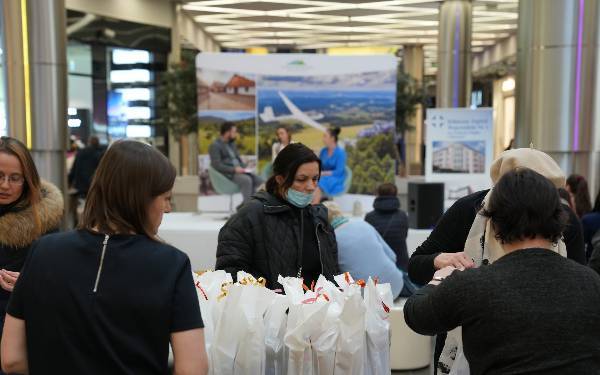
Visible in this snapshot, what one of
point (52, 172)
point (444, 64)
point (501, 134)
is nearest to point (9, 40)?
point (52, 172)

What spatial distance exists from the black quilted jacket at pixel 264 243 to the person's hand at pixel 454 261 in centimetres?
68

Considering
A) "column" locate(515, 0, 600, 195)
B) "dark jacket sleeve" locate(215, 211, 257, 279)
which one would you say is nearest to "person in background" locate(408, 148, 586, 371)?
"dark jacket sleeve" locate(215, 211, 257, 279)

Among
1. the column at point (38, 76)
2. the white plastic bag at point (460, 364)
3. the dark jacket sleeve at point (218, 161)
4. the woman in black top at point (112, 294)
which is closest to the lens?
the woman in black top at point (112, 294)

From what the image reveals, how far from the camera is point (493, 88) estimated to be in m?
25.6

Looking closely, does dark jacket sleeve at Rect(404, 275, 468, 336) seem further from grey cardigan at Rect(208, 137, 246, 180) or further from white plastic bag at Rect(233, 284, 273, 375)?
grey cardigan at Rect(208, 137, 246, 180)

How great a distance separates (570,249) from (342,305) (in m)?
0.77

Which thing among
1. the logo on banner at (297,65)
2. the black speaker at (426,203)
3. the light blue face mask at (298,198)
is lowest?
the black speaker at (426,203)

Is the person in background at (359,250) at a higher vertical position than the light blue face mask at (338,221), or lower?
lower

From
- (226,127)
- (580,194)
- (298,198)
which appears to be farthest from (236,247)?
(226,127)

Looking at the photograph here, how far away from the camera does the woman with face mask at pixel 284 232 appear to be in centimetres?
270

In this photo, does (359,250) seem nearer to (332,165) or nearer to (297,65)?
(332,165)

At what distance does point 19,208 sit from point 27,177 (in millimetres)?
117

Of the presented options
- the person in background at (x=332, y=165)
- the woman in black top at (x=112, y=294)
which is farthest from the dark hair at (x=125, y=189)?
the person in background at (x=332, y=165)

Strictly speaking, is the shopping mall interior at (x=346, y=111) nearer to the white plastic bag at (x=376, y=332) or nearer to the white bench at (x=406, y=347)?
the white bench at (x=406, y=347)
